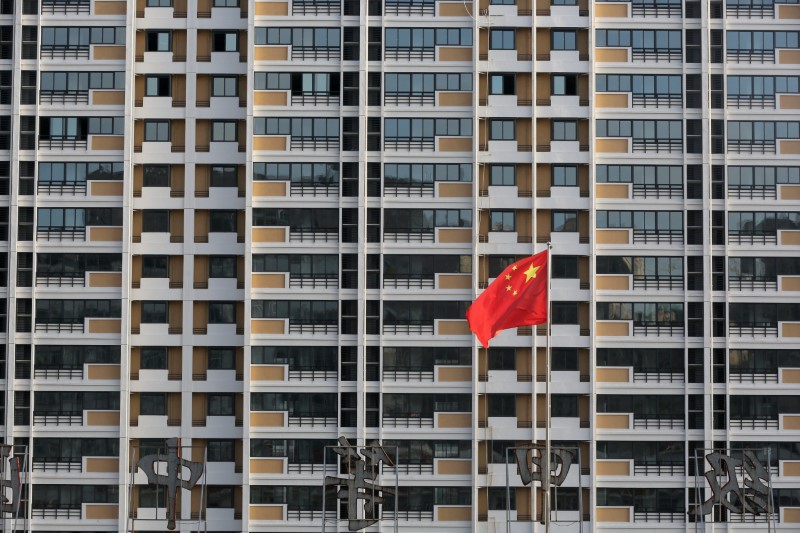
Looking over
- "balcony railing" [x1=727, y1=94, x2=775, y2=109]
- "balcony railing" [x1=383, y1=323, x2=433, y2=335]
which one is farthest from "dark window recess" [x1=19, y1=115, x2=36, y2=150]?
"balcony railing" [x1=727, y1=94, x2=775, y2=109]

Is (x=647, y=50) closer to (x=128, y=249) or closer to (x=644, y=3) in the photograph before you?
(x=644, y=3)

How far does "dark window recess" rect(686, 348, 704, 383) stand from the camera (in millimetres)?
58094

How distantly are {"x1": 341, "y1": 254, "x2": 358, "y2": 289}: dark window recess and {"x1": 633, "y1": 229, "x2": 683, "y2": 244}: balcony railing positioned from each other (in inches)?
476

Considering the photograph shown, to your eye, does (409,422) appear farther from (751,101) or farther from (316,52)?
(751,101)

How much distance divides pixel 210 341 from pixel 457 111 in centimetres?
1456

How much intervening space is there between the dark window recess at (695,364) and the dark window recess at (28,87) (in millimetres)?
30383

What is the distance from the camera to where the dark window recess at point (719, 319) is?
5828cm

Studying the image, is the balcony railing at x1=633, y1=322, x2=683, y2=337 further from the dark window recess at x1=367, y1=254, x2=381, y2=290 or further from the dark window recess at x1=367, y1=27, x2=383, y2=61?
the dark window recess at x1=367, y1=27, x2=383, y2=61

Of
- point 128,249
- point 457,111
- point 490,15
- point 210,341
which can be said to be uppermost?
point 490,15

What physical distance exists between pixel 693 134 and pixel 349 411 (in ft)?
62.4

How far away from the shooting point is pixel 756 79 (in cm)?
5934

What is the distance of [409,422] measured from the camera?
5800cm

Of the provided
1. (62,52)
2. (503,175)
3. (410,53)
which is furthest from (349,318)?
(62,52)

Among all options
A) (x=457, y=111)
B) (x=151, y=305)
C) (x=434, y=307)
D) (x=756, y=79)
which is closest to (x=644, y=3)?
(x=756, y=79)
